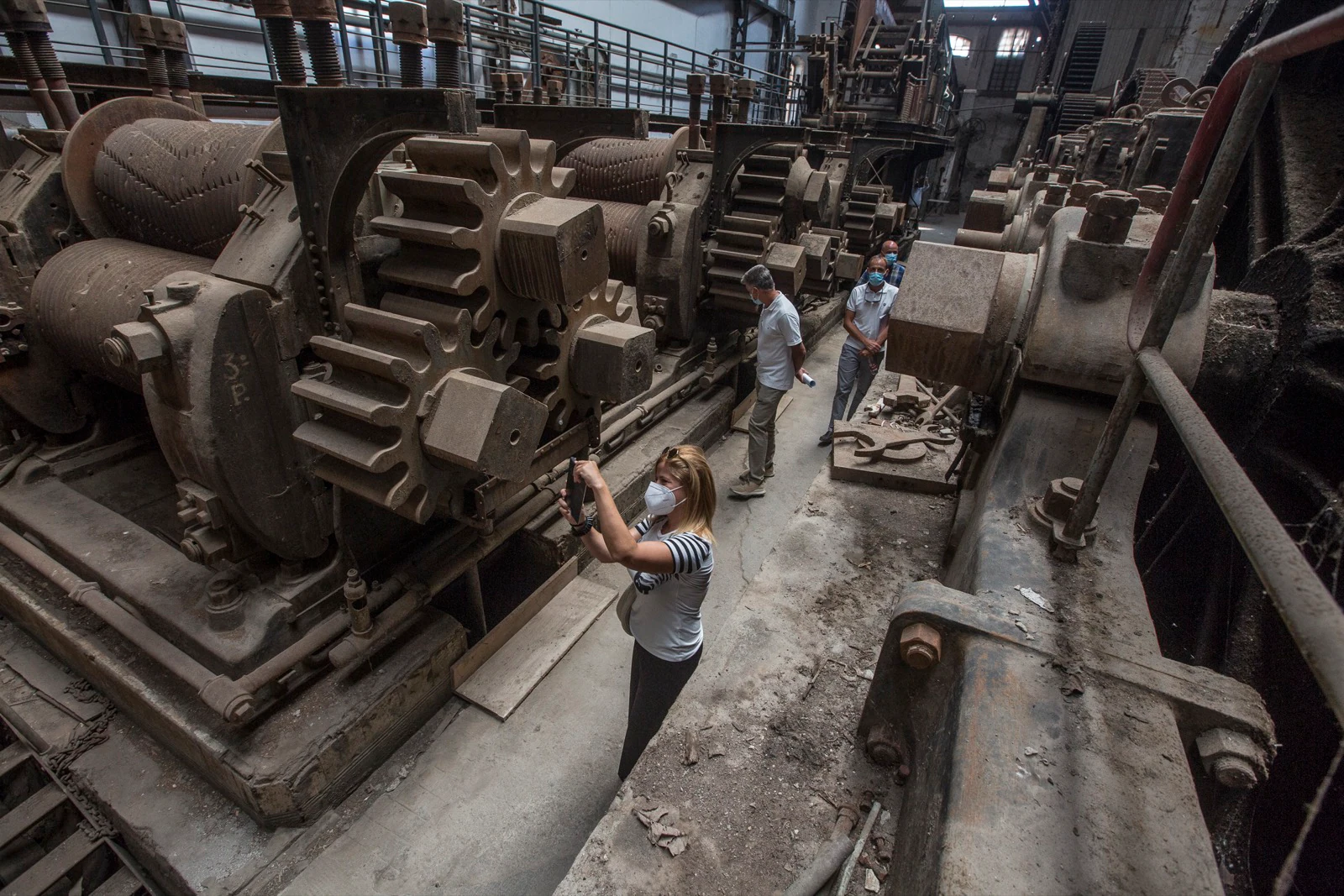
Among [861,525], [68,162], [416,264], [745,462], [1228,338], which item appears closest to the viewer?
[1228,338]

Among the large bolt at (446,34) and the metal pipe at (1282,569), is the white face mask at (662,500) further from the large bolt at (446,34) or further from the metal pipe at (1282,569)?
the large bolt at (446,34)

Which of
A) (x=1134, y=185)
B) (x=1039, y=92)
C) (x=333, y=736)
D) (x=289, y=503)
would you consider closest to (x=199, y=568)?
(x=289, y=503)

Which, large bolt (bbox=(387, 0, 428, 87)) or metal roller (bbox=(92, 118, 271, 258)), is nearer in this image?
large bolt (bbox=(387, 0, 428, 87))

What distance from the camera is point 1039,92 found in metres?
14.7

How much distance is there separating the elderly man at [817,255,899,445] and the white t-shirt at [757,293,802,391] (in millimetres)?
1009

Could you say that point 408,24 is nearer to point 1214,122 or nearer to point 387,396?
point 387,396

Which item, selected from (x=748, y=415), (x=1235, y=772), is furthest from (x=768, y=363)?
(x=1235, y=772)

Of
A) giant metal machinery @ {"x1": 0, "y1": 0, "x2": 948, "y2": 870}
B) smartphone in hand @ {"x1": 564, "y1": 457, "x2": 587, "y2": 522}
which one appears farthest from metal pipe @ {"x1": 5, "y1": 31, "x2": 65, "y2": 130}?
smartphone in hand @ {"x1": 564, "y1": 457, "x2": 587, "y2": 522}

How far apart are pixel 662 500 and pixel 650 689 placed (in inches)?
32.7

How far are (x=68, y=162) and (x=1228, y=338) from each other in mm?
5091

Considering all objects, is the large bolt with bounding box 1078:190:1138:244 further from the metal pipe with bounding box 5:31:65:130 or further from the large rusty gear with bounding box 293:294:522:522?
the metal pipe with bounding box 5:31:65:130

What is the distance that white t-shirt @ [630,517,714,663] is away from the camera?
2229 mm

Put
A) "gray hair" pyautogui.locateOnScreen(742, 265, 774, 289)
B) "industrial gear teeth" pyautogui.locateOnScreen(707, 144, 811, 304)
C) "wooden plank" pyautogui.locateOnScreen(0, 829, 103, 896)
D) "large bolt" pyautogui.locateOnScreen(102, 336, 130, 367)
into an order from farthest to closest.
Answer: "industrial gear teeth" pyautogui.locateOnScreen(707, 144, 811, 304), "gray hair" pyautogui.locateOnScreen(742, 265, 774, 289), "wooden plank" pyautogui.locateOnScreen(0, 829, 103, 896), "large bolt" pyautogui.locateOnScreen(102, 336, 130, 367)

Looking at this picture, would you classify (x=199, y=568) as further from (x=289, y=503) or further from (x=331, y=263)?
(x=331, y=263)
